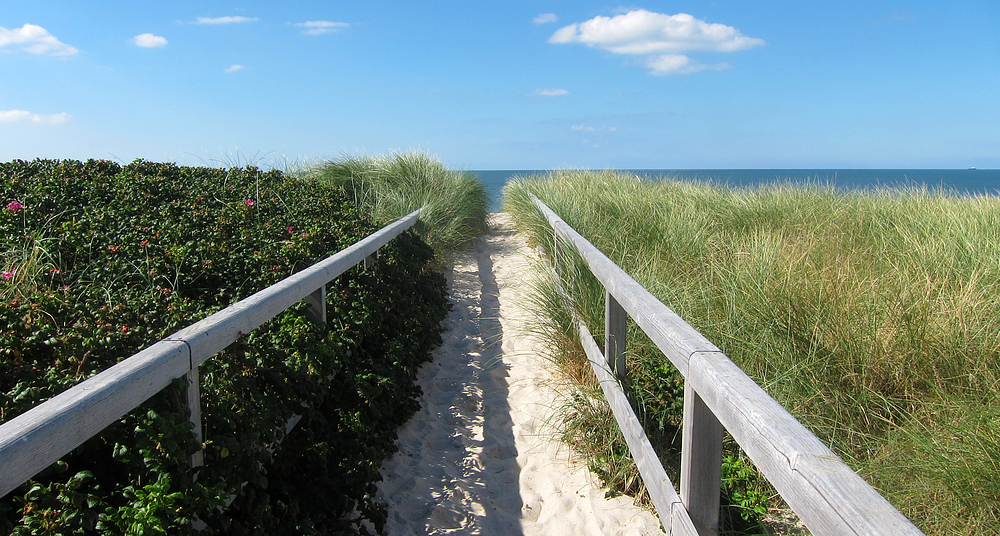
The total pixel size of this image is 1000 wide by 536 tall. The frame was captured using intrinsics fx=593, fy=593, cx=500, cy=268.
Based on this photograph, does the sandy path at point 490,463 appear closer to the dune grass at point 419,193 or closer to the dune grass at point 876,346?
the dune grass at point 876,346

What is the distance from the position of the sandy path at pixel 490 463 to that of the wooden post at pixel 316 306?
0.91 m

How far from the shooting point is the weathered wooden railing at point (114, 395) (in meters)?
1.31

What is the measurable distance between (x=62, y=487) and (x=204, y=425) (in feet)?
1.97

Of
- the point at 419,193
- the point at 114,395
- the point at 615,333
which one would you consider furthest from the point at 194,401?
the point at 419,193

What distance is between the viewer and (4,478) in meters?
1.25

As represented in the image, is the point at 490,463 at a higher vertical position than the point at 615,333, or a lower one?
lower

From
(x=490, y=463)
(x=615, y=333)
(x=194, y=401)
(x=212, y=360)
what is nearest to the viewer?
(x=194, y=401)

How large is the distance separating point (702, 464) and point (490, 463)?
173 centimetres

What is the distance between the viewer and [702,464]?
1953mm

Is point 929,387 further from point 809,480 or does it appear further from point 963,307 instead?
point 809,480

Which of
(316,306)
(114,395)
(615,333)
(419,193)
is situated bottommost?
(615,333)

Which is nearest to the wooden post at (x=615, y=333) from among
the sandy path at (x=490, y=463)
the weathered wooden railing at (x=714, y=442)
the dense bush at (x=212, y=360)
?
the weathered wooden railing at (x=714, y=442)

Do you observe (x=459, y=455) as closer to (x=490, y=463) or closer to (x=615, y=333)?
(x=490, y=463)

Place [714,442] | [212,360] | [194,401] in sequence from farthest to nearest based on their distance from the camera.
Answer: [212,360]
[194,401]
[714,442]
